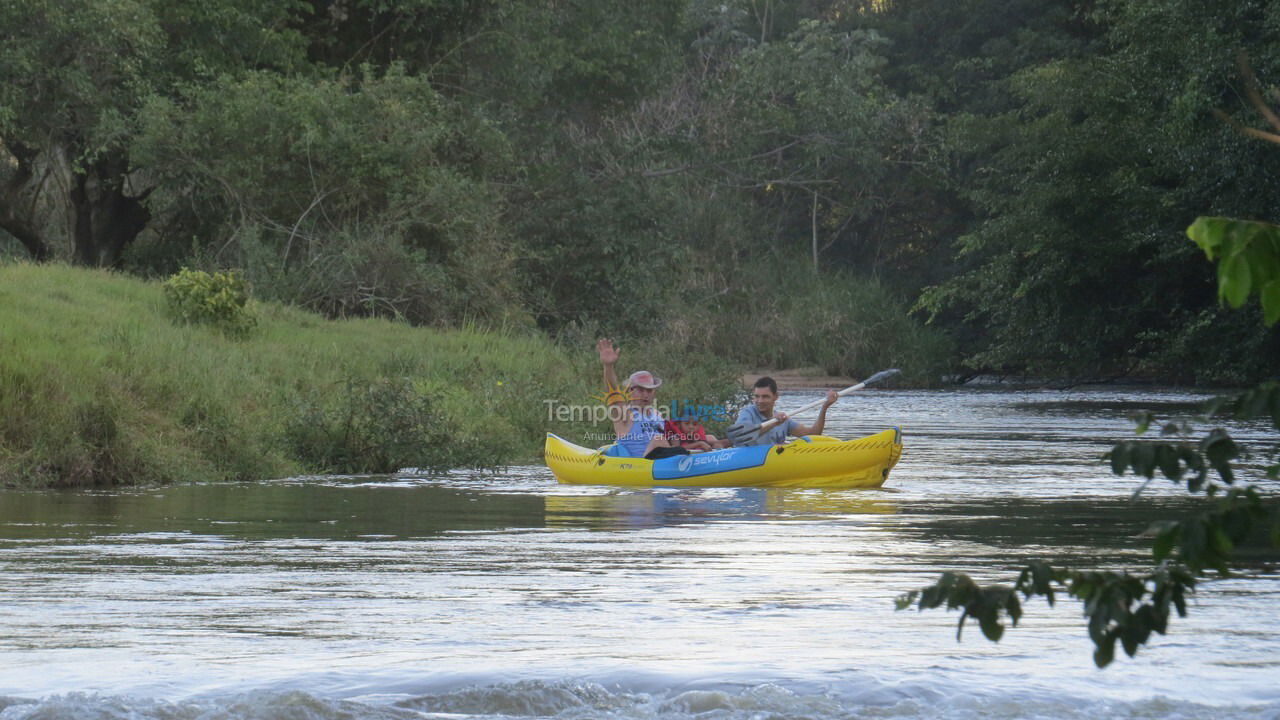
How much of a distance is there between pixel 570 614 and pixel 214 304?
13.1m

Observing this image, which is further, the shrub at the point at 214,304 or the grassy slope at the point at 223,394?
the shrub at the point at 214,304

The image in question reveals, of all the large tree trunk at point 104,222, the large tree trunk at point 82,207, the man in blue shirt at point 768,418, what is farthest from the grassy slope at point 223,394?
the large tree trunk at point 104,222

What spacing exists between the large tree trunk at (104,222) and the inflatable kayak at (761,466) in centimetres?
1568

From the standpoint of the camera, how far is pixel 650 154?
34625 millimetres

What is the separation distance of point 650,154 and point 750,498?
21906mm

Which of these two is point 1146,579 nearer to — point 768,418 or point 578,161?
point 768,418

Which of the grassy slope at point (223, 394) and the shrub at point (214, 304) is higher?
the shrub at point (214, 304)

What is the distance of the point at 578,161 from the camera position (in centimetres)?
3409

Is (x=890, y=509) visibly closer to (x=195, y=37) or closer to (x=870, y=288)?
(x=195, y=37)

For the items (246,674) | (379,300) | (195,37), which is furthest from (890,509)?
(195,37)

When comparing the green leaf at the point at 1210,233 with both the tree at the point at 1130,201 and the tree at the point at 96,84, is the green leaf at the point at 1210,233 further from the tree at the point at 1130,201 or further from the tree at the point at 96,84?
the tree at the point at 96,84

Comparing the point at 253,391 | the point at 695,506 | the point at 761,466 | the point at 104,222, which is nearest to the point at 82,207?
the point at 104,222

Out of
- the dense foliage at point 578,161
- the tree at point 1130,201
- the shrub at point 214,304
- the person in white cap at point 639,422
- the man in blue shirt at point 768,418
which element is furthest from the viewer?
the dense foliage at point 578,161

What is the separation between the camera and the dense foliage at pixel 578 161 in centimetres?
2456
